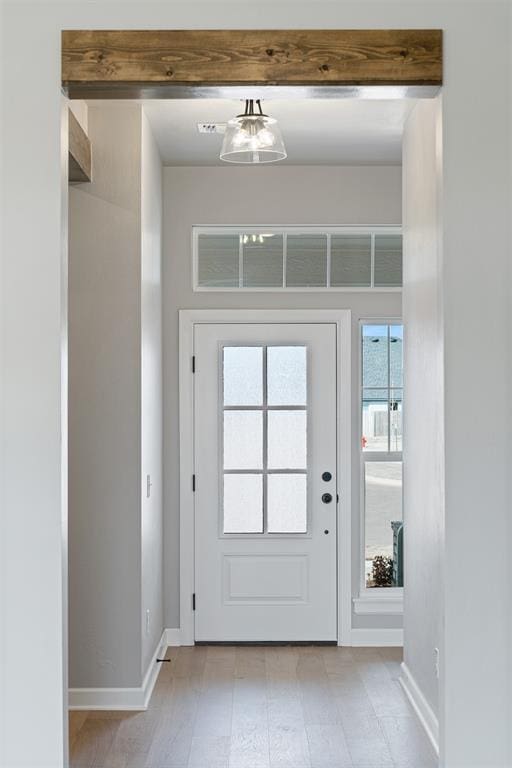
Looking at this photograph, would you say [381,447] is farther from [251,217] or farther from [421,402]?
[251,217]

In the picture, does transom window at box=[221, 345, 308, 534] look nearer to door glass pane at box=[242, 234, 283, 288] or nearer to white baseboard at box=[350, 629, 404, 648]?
door glass pane at box=[242, 234, 283, 288]

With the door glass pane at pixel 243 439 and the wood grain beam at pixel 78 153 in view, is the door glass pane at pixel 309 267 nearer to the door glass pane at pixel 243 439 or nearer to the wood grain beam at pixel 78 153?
the door glass pane at pixel 243 439

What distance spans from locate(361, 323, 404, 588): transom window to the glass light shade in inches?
76.7

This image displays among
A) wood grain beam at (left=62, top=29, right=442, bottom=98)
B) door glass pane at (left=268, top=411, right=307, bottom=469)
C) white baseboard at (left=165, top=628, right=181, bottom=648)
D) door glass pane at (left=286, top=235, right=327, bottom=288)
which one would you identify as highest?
wood grain beam at (left=62, top=29, right=442, bottom=98)

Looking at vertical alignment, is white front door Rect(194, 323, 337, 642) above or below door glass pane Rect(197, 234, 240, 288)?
below

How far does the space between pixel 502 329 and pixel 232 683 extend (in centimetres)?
280

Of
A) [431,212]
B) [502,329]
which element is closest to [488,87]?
[502,329]

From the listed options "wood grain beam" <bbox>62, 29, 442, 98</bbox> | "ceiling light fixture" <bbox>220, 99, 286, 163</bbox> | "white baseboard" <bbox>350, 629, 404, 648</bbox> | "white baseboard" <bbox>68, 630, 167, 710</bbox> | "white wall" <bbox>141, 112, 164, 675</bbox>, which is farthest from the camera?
"white baseboard" <bbox>350, 629, 404, 648</bbox>

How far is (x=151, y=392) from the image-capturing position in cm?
509

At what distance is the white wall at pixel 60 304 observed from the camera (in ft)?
9.88

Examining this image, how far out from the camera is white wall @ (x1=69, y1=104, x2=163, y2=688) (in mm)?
4531

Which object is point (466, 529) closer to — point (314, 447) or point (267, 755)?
point (267, 755)

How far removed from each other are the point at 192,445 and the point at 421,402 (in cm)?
182

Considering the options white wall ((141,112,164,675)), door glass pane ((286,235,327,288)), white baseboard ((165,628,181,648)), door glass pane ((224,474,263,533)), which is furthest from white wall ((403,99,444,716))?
white baseboard ((165,628,181,648))
